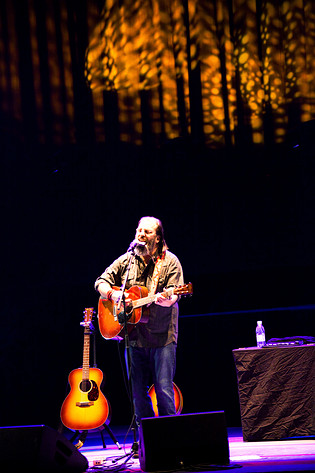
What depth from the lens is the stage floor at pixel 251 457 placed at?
2934mm

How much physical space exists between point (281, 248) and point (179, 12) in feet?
9.65

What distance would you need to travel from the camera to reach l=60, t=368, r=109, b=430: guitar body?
15.0ft

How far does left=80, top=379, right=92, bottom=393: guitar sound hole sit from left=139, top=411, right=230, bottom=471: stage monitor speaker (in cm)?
170

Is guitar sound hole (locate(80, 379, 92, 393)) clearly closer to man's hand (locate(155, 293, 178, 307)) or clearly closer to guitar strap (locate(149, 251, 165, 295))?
guitar strap (locate(149, 251, 165, 295))

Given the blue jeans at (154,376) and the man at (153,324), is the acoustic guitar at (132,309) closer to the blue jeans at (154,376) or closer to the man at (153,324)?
the man at (153,324)

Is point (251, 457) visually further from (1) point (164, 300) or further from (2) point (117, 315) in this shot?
(2) point (117, 315)

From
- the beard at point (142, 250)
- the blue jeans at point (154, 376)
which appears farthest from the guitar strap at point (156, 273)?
the blue jeans at point (154, 376)

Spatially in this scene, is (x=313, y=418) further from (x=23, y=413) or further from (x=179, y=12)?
(x=179, y=12)

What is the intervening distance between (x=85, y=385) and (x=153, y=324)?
1.24m

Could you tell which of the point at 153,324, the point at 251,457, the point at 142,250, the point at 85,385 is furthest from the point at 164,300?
the point at 85,385

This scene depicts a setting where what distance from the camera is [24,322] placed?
595 cm

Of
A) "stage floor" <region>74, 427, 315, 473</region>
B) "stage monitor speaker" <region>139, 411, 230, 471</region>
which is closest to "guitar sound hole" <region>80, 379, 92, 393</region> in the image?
"stage floor" <region>74, 427, 315, 473</region>

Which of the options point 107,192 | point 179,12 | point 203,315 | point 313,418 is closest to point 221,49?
point 179,12

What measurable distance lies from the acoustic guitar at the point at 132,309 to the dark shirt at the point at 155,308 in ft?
0.23
